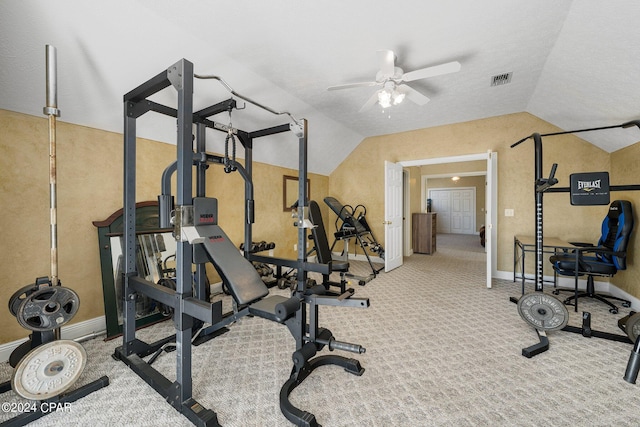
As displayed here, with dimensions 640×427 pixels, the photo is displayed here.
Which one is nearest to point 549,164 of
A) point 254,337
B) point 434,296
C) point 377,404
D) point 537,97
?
point 537,97

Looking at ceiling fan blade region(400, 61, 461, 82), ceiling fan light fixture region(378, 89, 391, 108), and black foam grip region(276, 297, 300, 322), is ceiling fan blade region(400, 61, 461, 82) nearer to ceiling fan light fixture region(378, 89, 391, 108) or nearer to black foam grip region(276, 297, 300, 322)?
ceiling fan light fixture region(378, 89, 391, 108)

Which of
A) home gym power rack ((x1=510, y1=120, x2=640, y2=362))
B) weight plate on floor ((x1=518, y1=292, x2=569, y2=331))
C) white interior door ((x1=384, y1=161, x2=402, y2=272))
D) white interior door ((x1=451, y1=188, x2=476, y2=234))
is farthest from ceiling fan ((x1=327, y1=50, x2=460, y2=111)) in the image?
white interior door ((x1=451, y1=188, x2=476, y2=234))

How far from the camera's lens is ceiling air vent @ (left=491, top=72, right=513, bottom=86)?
10.3 feet

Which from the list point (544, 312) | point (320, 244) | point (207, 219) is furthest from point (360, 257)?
point (207, 219)

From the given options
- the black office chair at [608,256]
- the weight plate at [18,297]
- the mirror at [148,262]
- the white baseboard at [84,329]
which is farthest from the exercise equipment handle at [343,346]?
the black office chair at [608,256]

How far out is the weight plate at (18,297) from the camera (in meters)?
1.53

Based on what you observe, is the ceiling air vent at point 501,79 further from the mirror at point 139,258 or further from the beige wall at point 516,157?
the mirror at point 139,258

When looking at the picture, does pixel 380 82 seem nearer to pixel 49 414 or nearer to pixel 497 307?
pixel 497 307

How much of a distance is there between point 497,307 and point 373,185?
3.48 m

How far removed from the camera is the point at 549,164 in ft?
14.0

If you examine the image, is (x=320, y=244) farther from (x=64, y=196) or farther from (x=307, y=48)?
(x=64, y=196)

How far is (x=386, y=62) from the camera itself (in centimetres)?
244

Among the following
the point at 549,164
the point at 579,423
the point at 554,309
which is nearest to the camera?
the point at 579,423

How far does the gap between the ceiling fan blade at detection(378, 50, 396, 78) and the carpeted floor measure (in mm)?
2660
